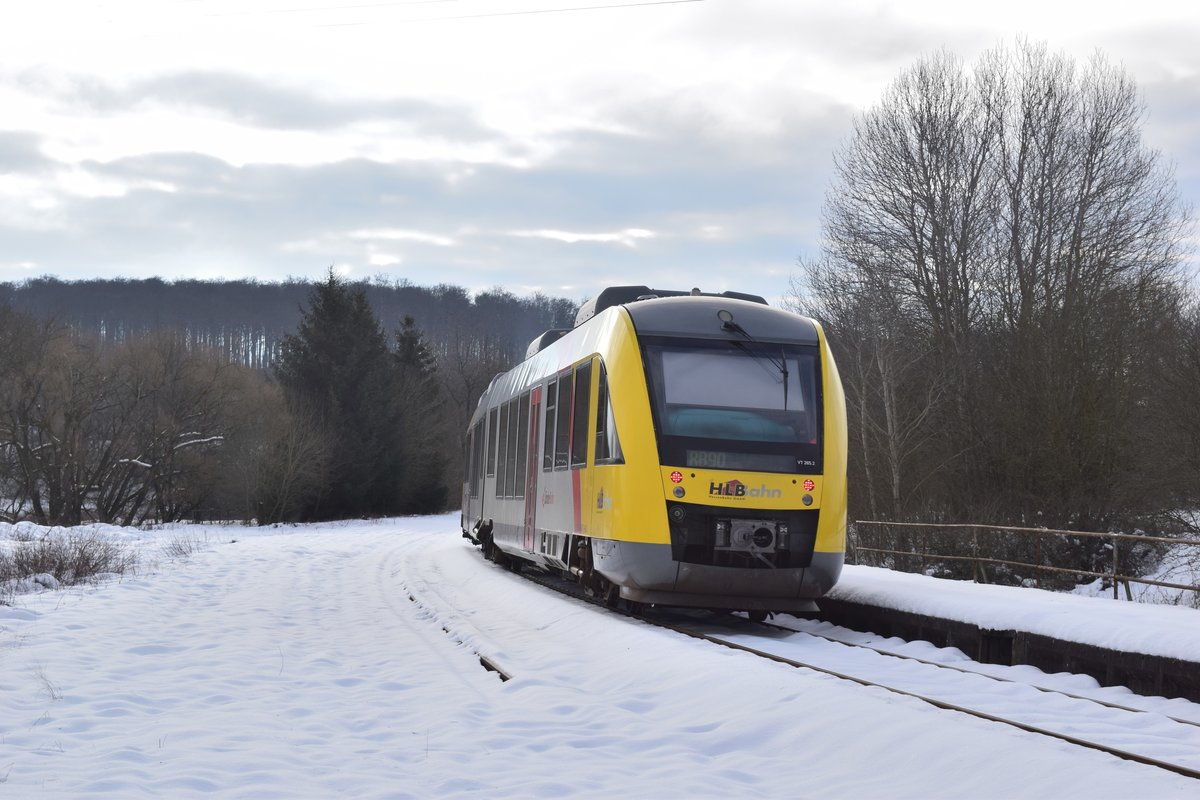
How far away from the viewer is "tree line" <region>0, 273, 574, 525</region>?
38.4 meters

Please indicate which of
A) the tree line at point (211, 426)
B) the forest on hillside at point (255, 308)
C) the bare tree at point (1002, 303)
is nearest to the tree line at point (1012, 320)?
the bare tree at point (1002, 303)

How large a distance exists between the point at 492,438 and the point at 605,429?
33.0ft

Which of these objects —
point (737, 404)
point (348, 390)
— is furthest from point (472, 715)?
point (348, 390)

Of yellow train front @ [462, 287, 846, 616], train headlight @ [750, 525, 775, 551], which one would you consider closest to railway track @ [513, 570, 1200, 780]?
yellow train front @ [462, 287, 846, 616]

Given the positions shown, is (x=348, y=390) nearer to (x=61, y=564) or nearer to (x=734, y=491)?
(x=61, y=564)

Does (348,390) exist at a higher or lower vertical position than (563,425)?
higher

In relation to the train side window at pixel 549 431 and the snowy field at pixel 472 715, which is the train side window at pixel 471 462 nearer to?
the train side window at pixel 549 431

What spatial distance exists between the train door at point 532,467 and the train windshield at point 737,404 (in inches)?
186

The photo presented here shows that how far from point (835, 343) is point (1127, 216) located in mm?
8482

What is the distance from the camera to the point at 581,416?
45.9 feet

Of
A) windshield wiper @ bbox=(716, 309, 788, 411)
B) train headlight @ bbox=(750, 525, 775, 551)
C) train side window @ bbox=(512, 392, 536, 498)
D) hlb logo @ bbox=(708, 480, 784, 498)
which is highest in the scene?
windshield wiper @ bbox=(716, 309, 788, 411)

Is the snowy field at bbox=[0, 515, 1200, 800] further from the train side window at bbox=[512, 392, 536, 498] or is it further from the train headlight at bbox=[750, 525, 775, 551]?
the train side window at bbox=[512, 392, 536, 498]

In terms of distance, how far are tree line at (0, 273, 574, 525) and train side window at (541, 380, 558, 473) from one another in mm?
26799

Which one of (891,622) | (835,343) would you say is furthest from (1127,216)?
(891,622)
